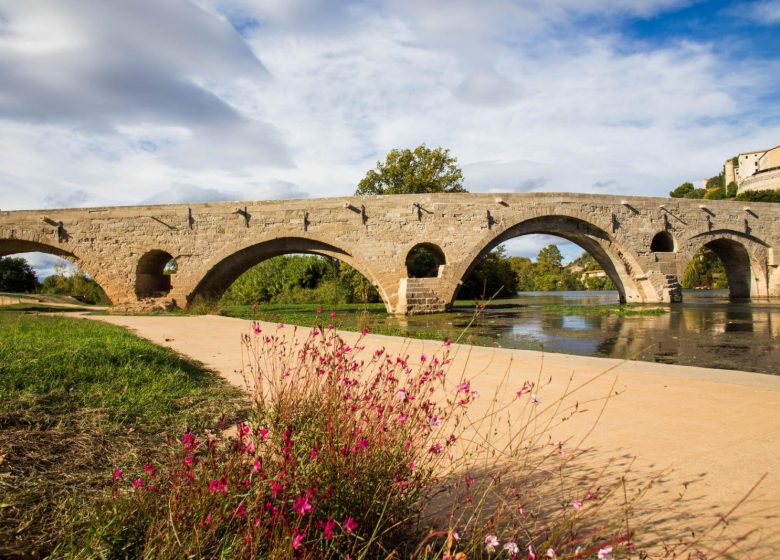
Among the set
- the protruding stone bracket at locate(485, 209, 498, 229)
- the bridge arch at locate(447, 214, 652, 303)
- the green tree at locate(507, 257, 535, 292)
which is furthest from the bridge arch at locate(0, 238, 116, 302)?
the green tree at locate(507, 257, 535, 292)

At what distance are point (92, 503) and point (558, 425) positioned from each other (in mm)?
2652

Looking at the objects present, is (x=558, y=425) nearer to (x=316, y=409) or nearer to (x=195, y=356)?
(x=316, y=409)

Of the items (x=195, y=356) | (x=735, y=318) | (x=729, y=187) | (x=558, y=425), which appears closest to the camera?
(x=558, y=425)

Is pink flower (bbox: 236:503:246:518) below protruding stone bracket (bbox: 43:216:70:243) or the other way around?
below

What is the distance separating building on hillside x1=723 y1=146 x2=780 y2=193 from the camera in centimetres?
6306

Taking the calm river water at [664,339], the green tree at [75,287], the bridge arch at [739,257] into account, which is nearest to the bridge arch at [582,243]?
the bridge arch at [739,257]

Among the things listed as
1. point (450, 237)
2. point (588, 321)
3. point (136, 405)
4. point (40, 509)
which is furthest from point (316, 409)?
point (450, 237)

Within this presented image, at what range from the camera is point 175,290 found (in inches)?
803

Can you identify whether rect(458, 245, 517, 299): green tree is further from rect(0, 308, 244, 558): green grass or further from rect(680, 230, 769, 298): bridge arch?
rect(0, 308, 244, 558): green grass

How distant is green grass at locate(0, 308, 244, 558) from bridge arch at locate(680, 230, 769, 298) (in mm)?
24330

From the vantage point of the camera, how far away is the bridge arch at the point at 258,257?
20.1 m

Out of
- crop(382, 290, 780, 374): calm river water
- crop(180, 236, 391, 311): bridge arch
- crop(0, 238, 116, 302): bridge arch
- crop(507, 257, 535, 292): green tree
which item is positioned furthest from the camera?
crop(507, 257, 535, 292): green tree

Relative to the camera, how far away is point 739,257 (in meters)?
26.0

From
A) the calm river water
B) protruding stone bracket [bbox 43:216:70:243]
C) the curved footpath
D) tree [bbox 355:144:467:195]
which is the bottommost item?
the calm river water
